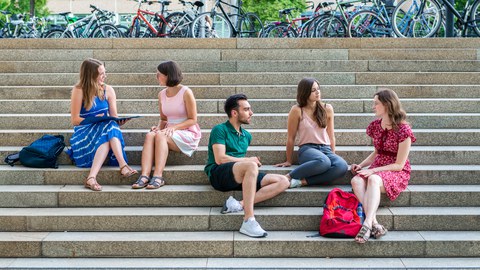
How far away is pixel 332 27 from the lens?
14508 millimetres

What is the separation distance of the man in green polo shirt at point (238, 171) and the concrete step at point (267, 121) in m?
1.43

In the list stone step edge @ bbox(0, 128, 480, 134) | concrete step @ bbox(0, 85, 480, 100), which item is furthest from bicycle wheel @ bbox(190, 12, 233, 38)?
stone step edge @ bbox(0, 128, 480, 134)

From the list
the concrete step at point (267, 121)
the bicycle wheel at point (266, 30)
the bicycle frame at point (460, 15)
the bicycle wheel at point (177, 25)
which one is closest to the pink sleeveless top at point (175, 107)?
the concrete step at point (267, 121)

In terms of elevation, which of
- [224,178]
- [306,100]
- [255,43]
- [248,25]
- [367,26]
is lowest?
[224,178]

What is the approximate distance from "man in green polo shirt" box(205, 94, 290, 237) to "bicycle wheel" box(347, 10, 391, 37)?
703 centimetres

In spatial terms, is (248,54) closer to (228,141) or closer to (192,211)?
(228,141)

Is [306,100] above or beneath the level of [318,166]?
above

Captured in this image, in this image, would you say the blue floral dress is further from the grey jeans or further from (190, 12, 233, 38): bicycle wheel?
(190, 12, 233, 38): bicycle wheel

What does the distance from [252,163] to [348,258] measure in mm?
1201

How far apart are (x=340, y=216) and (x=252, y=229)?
79 cm

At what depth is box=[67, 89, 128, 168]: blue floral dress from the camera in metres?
7.32

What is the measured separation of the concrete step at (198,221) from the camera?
265 inches

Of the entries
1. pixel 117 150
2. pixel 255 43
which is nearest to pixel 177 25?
pixel 255 43

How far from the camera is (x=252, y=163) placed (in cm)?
664
